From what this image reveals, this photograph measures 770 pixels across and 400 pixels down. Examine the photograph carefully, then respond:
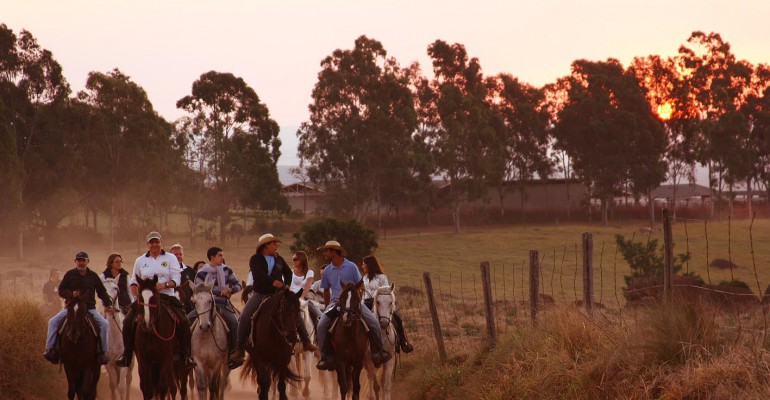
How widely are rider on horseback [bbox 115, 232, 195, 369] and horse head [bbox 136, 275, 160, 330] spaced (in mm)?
68

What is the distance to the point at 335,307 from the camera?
13.4 meters

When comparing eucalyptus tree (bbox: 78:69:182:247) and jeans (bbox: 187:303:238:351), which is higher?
eucalyptus tree (bbox: 78:69:182:247)

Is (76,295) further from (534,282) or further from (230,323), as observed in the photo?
(534,282)

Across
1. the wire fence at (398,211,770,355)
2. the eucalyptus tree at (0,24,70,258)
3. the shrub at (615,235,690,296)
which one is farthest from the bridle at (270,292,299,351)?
the eucalyptus tree at (0,24,70,258)

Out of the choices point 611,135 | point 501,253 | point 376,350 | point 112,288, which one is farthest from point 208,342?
point 611,135

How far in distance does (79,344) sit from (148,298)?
53.2 inches

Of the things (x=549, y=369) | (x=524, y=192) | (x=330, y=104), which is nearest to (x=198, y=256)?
(x=330, y=104)

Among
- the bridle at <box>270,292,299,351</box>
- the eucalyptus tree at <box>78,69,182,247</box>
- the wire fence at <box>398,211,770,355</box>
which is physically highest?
the eucalyptus tree at <box>78,69,182,247</box>

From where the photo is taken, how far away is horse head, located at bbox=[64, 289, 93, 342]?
510 inches

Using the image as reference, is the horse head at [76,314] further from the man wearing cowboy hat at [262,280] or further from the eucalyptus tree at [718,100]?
the eucalyptus tree at [718,100]

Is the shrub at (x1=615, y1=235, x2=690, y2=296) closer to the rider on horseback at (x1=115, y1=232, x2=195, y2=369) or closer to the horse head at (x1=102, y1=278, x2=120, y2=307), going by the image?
the horse head at (x1=102, y1=278, x2=120, y2=307)

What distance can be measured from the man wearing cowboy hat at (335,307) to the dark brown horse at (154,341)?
207cm

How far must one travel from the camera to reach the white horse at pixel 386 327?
1376 centimetres

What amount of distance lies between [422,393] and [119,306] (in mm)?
5078
